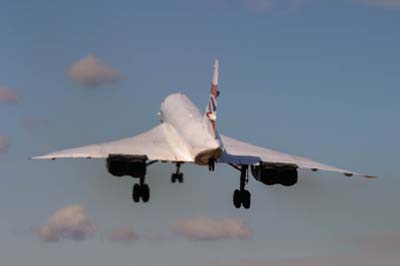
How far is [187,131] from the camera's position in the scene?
60.4 m

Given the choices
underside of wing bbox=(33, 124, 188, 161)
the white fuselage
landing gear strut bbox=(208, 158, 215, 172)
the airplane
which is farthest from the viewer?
underside of wing bbox=(33, 124, 188, 161)

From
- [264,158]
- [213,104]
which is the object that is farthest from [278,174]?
[213,104]

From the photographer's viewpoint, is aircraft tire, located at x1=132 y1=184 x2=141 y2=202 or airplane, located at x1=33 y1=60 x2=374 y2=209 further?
aircraft tire, located at x1=132 y1=184 x2=141 y2=202

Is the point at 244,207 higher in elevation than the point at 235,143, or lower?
lower

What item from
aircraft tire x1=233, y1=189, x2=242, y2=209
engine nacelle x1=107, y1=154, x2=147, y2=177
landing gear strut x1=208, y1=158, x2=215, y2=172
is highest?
engine nacelle x1=107, y1=154, x2=147, y2=177

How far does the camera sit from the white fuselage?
5538cm

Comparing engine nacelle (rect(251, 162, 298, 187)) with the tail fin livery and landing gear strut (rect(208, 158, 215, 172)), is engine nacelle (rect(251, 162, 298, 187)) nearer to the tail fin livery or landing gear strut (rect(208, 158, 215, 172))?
the tail fin livery

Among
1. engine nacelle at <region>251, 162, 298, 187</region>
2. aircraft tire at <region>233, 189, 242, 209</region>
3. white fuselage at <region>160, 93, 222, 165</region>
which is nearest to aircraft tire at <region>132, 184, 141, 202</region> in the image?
white fuselage at <region>160, 93, 222, 165</region>

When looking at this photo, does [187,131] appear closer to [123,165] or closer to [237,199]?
[123,165]

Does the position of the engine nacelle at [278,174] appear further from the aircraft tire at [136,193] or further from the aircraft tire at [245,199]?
the aircraft tire at [136,193]

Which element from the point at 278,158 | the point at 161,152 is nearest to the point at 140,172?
the point at 161,152

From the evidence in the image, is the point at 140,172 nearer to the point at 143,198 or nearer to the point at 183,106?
the point at 143,198

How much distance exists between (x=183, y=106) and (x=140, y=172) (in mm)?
8019

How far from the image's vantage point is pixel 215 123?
56.0m
